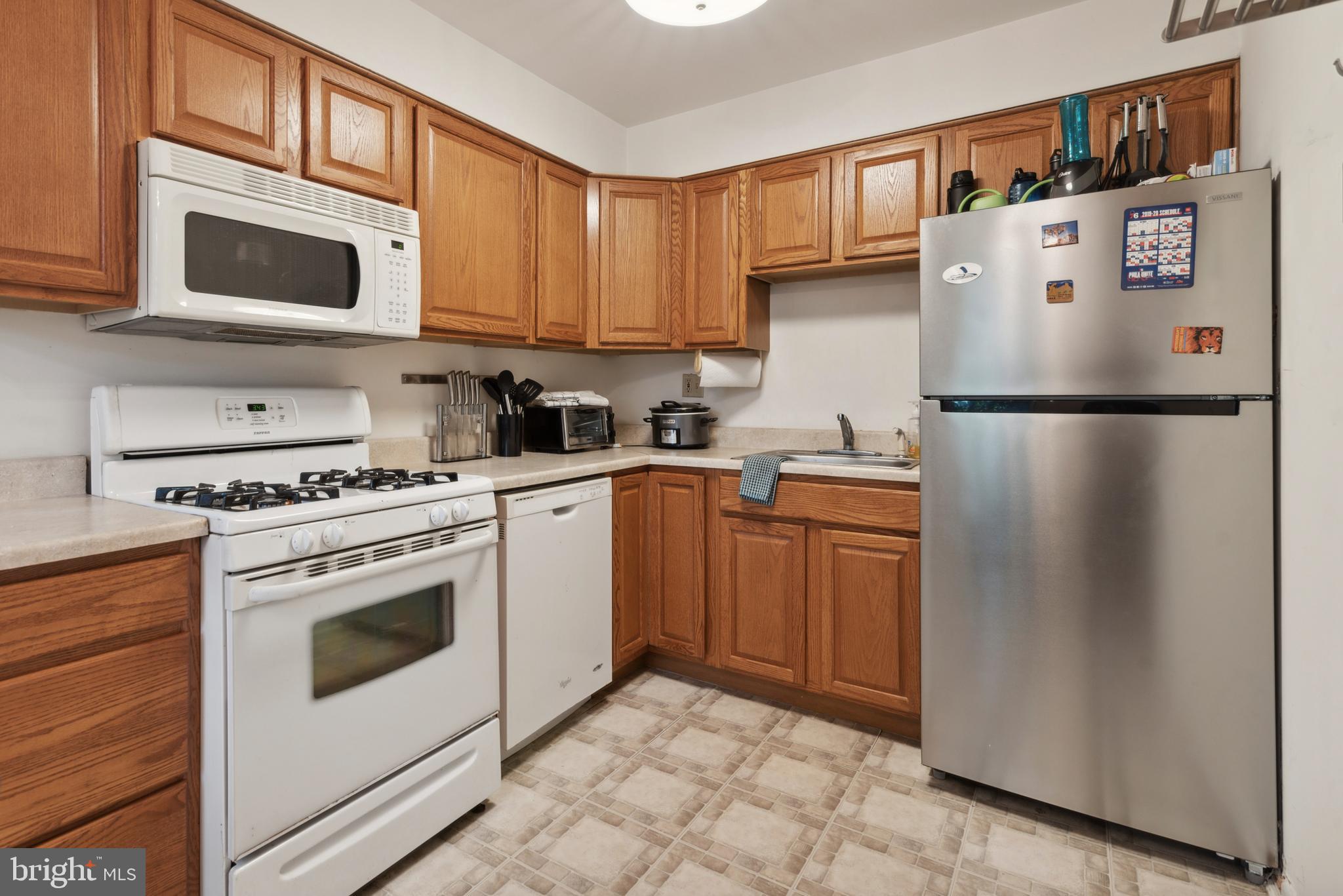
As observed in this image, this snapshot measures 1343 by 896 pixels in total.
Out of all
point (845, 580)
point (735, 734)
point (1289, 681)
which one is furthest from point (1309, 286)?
point (735, 734)

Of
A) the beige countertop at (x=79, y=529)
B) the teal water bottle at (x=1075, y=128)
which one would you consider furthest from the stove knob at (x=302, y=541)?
the teal water bottle at (x=1075, y=128)

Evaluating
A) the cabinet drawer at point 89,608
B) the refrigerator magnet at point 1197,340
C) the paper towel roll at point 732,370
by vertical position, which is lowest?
the cabinet drawer at point 89,608

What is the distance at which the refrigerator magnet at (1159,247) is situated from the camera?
1.54 meters

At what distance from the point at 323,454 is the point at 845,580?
1728 millimetres

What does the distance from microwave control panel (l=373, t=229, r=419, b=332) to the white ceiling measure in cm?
94

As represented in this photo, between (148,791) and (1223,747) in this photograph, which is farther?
(1223,747)

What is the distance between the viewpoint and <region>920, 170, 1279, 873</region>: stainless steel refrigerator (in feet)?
4.98

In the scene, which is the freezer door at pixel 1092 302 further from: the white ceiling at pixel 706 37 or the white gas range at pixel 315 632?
the white gas range at pixel 315 632

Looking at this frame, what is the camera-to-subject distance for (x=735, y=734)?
2240mm

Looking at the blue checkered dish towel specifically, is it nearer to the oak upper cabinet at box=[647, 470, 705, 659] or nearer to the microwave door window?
the oak upper cabinet at box=[647, 470, 705, 659]

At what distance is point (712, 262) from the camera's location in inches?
113

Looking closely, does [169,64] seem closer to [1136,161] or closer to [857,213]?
[857,213]

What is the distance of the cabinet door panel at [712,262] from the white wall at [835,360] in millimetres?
285

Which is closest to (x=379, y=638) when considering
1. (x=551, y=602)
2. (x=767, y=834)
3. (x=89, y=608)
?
(x=89, y=608)
